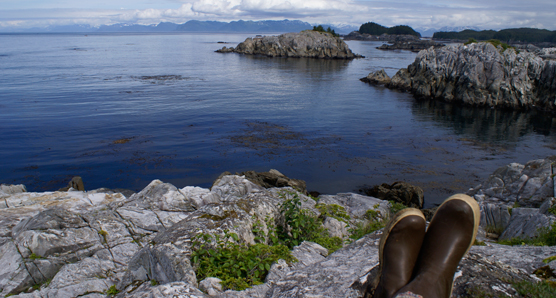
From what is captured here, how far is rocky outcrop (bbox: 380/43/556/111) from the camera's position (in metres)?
41.6

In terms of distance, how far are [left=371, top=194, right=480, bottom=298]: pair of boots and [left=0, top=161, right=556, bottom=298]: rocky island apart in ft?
1.98

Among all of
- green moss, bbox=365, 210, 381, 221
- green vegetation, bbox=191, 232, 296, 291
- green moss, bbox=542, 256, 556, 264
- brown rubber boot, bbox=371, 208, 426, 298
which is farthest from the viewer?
green moss, bbox=365, 210, 381, 221

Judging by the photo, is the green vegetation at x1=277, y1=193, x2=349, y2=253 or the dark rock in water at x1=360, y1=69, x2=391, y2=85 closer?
the green vegetation at x1=277, y1=193, x2=349, y2=253

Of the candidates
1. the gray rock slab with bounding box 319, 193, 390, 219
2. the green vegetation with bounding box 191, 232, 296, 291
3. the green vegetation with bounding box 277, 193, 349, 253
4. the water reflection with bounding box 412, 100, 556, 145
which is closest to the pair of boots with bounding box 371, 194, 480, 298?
the green vegetation with bounding box 191, 232, 296, 291

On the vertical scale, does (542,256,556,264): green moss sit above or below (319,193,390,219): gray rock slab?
above

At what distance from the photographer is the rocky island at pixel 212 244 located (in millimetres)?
4582

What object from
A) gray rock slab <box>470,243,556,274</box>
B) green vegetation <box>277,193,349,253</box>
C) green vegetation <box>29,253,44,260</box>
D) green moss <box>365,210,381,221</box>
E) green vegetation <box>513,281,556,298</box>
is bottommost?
green moss <box>365,210,381,221</box>

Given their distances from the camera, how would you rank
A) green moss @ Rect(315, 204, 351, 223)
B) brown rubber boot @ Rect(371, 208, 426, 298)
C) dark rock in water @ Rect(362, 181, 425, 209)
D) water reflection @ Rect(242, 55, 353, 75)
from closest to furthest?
brown rubber boot @ Rect(371, 208, 426, 298) < green moss @ Rect(315, 204, 351, 223) < dark rock in water @ Rect(362, 181, 425, 209) < water reflection @ Rect(242, 55, 353, 75)

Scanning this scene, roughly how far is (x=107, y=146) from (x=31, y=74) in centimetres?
4519

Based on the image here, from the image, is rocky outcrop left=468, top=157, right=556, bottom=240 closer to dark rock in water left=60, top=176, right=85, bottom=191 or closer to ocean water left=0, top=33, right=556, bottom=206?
ocean water left=0, top=33, right=556, bottom=206

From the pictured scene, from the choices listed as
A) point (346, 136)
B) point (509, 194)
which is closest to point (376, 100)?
point (346, 136)

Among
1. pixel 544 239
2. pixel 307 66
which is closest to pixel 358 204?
pixel 544 239

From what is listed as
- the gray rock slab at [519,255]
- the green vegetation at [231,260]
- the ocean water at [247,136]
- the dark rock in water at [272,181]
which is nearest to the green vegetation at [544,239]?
the gray rock slab at [519,255]

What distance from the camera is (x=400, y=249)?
3.89m
